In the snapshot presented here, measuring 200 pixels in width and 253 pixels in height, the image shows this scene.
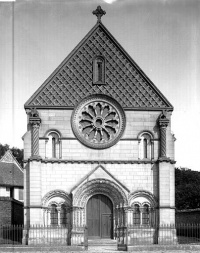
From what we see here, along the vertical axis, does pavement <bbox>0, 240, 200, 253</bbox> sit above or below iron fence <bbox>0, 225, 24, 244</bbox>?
below

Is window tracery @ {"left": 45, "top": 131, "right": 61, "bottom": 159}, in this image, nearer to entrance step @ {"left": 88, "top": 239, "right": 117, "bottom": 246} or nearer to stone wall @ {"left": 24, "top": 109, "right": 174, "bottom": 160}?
stone wall @ {"left": 24, "top": 109, "right": 174, "bottom": 160}

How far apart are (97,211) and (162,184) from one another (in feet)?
15.0

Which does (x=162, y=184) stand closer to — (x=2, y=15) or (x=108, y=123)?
(x=108, y=123)

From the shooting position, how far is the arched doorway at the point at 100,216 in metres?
37.0

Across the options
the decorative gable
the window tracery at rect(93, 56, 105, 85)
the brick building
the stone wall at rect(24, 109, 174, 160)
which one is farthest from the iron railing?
the window tracery at rect(93, 56, 105, 85)

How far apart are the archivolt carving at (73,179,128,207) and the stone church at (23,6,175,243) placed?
63 millimetres

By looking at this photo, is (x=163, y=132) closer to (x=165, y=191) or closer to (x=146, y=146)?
(x=146, y=146)

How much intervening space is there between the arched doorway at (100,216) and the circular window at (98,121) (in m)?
3.53

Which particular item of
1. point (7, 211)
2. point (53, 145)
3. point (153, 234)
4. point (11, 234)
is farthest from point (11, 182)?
point (153, 234)

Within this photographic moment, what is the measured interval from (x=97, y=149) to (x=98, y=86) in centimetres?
418

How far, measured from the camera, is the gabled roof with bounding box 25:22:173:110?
37312mm

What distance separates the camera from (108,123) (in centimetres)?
3756

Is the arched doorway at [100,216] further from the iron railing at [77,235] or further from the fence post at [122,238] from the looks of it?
the fence post at [122,238]

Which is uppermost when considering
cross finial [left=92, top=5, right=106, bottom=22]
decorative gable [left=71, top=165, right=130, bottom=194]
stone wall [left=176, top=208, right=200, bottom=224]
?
cross finial [left=92, top=5, right=106, bottom=22]
